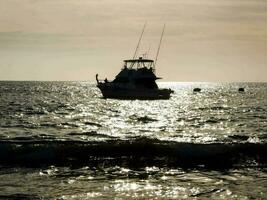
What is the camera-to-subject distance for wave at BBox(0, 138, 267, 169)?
2353cm

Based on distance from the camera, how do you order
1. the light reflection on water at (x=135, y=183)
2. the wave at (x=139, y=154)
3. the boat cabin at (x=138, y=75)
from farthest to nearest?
1. the boat cabin at (x=138, y=75)
2. the wave at (x=139, y=154)
3. the light reflection on water at (x=135, y=183)

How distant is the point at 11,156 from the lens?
24938mm

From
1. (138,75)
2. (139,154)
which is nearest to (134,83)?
(138,75)

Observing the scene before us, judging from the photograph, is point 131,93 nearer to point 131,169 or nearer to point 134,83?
point 134,83

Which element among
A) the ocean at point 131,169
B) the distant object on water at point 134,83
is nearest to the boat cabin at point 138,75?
the distant object on water at point 134,83

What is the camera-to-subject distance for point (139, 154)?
2586 centimetres

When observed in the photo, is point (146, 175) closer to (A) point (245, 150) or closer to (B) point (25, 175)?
(B) point (25, 175)

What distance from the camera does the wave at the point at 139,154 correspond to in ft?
77.2

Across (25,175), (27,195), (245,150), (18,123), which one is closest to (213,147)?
(245,150)

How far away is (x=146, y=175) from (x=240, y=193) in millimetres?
4618

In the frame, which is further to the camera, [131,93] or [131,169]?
[131,93]

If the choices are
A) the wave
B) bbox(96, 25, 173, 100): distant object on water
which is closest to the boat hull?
bbox(96, 25, 173, 100): distant object on water

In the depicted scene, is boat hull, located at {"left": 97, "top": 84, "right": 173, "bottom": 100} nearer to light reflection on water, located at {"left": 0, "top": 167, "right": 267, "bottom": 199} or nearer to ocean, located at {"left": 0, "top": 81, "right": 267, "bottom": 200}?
ocean, located at {"left": 0, "top": 81, "right": 267, "bottom": 200}

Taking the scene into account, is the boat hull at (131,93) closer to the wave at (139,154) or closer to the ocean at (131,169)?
the ocean at (131,169)
